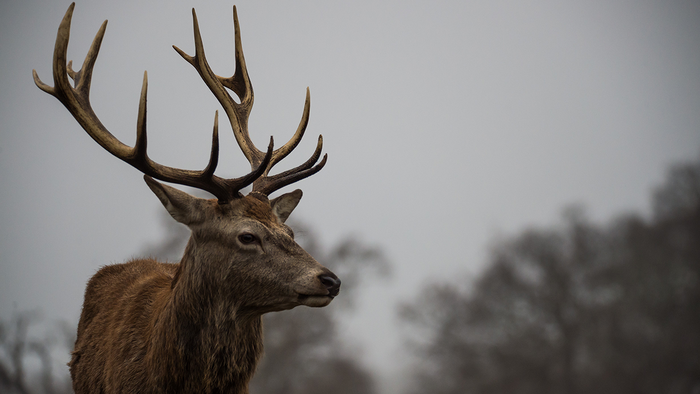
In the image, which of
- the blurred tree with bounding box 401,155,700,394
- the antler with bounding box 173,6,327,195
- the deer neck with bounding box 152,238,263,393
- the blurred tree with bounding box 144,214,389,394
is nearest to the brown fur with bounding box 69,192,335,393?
the deer neck with bounding box 152,238,263,393

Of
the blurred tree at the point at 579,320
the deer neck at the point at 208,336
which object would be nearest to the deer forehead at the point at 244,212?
the deer neck at the point at 208,336

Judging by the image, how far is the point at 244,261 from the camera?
130 inches

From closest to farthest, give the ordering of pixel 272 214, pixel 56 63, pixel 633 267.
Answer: pixel 56 63 → pixel 272 214 → pixel 633 267

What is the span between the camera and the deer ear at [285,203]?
3959 millimetres

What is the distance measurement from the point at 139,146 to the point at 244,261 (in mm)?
1044

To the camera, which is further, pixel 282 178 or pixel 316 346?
pixel 316 346

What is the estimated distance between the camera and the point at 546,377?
23656 millimetres

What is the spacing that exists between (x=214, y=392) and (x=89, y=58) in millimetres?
2764

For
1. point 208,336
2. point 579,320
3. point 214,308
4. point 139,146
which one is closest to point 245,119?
point 139,146

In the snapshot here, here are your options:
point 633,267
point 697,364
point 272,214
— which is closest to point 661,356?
point 697,364

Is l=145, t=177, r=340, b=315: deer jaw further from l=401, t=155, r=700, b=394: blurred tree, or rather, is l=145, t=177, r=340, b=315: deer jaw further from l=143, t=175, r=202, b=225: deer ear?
l=401, t=155, r=700, b=394: blurred tree

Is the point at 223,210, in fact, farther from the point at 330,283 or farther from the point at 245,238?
the point at 330,283

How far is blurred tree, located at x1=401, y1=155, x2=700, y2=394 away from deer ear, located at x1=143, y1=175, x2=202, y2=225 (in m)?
21.2

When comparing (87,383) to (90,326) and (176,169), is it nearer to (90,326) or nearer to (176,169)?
(90,326)
